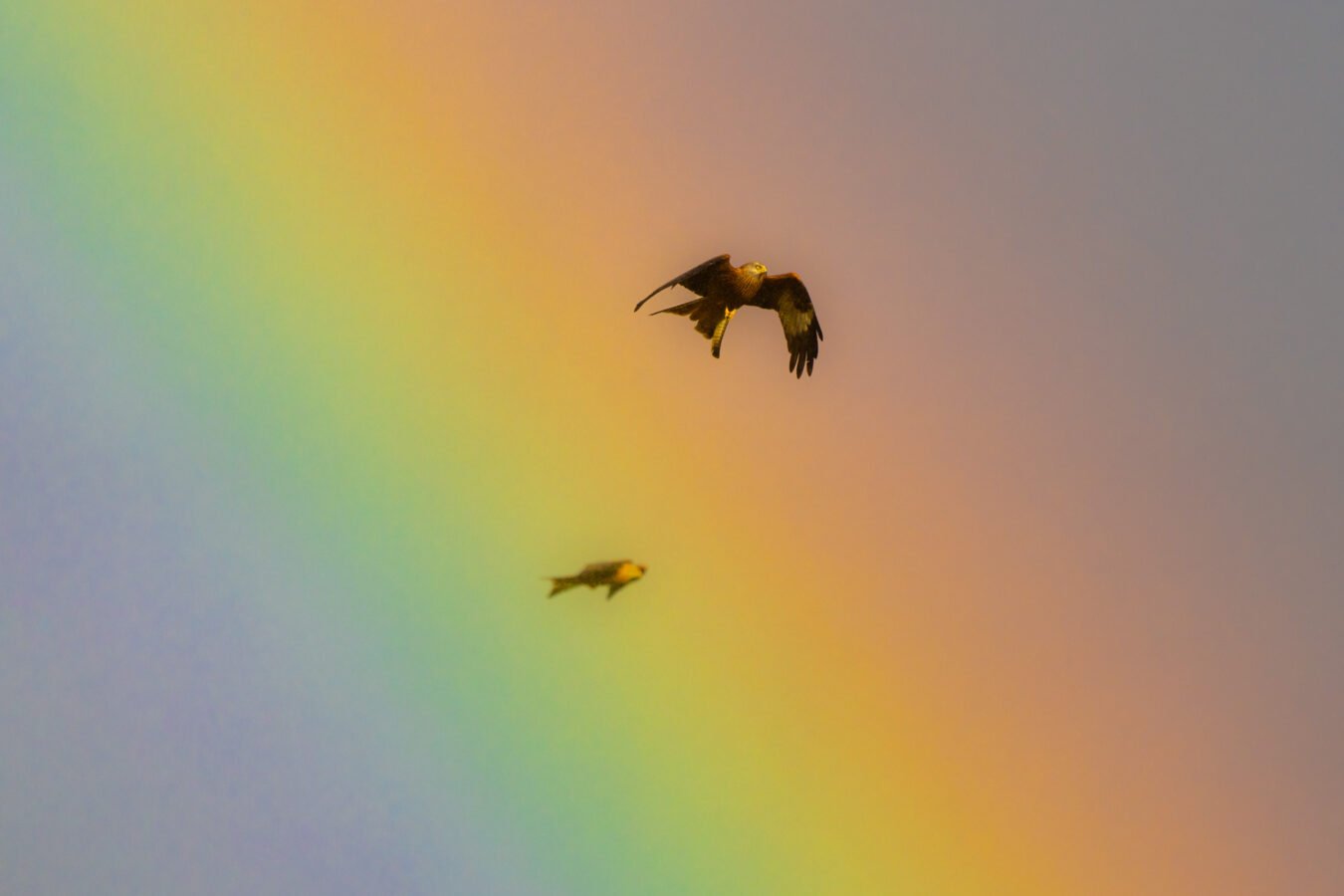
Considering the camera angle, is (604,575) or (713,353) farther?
(604,575)

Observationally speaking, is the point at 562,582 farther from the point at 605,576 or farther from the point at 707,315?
the point at 707,315

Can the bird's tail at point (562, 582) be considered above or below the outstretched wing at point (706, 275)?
below

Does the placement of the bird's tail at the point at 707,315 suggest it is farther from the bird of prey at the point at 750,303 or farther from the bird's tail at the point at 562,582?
the bird's tail at the point at 562,582

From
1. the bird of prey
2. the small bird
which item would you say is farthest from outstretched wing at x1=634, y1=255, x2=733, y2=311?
the small bird

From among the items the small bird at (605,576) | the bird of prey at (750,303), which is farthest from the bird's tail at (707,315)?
the small bird at (605,576)

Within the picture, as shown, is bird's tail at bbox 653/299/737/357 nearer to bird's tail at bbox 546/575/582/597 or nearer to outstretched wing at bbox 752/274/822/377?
outstretched wing at bbox 752/274/822/377

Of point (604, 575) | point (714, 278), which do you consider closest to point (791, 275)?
point (714, 278)

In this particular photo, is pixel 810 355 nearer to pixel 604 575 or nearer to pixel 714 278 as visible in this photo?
pixel 714 278
